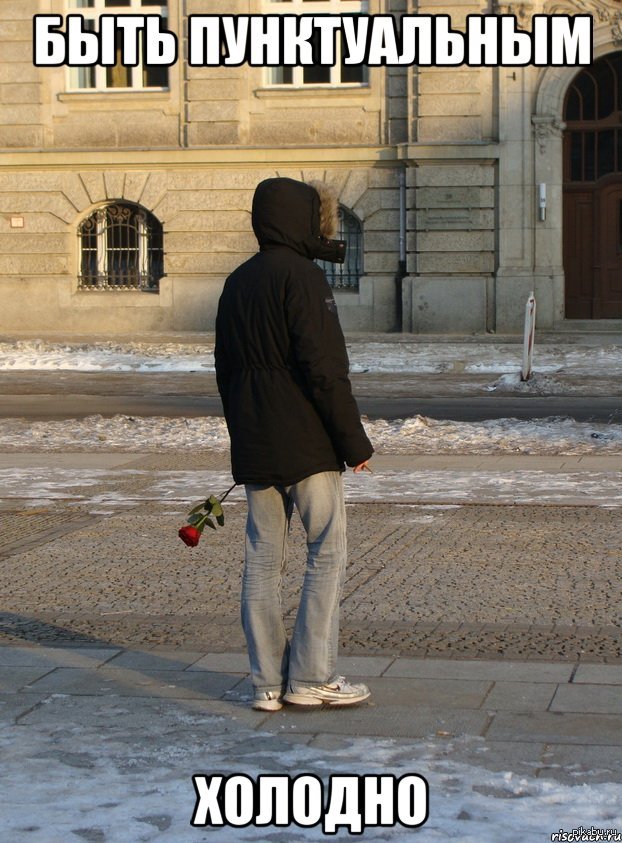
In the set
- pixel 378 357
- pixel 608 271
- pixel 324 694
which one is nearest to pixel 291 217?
pixel 324 694

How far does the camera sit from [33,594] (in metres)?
7.61

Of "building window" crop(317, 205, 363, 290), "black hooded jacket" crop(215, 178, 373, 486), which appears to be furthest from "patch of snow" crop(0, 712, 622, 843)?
"building window" crop(317, 205, 363, 290)

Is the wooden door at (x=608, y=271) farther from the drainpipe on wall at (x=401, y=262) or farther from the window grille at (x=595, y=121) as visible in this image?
the drainpipe on wall at (x=401, y=262)

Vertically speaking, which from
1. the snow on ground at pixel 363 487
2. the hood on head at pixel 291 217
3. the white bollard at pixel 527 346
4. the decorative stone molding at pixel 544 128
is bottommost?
the snow on ground at pixel 363 487

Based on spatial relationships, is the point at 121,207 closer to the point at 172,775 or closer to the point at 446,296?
the point at 446,296

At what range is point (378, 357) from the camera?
2431 cm

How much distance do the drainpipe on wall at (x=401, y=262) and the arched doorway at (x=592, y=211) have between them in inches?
129

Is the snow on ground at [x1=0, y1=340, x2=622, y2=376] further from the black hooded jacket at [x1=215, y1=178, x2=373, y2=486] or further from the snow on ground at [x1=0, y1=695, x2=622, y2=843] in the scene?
the snow on ground at [x1=0, y1=695, x2=622, y2=843]

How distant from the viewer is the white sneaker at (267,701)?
5371mm

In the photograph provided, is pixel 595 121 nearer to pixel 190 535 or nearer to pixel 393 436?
pixel 393 436

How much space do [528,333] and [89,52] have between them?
12615 millimetres

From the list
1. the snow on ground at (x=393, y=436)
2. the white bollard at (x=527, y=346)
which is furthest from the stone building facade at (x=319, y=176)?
the snow on ground at (x=393, y=436)

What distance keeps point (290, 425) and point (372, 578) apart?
2704 mm

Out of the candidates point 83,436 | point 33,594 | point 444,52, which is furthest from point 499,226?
point 33,594
